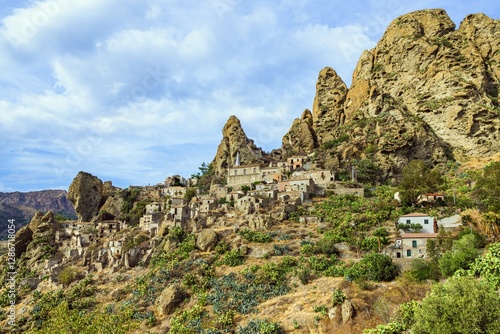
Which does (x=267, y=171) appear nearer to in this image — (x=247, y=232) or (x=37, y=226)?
(x=247, y=232)

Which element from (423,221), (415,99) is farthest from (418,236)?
(415,99)

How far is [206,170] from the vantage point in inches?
4279

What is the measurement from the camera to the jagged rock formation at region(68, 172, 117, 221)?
82312 millimetres

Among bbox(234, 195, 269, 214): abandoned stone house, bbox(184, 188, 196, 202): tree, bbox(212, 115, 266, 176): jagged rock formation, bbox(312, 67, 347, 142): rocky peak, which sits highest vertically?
bbox(312, 67, 347, 142): rocky peak

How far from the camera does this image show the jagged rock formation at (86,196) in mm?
82312

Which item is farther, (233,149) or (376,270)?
(233,149)

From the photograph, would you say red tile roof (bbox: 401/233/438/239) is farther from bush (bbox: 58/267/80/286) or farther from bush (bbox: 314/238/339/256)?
bush (bbox: 58/267/80/286)

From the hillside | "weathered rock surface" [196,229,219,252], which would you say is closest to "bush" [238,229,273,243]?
the hillside

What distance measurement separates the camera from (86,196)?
8356 cm

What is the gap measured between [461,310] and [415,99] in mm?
85785

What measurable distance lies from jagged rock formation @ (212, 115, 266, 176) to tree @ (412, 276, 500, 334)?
7285 centimetres

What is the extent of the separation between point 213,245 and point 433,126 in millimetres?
66980

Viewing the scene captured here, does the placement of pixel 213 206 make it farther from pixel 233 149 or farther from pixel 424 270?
pixel 424 270

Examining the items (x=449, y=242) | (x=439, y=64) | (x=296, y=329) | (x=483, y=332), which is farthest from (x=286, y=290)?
(x=439, y=64)
